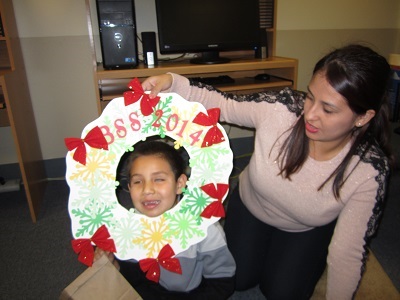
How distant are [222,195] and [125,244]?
1.04ft

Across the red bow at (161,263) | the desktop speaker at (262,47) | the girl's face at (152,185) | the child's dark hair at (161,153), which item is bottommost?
the red bow at (161,263)

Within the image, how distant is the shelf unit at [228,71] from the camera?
185cm

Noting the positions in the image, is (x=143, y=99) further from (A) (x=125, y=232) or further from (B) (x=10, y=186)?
(B) (x=10, y=186)

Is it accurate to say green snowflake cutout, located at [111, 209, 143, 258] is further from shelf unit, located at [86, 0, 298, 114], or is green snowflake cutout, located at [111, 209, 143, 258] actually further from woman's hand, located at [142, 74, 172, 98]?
shelf unit, located at [86, 0, 298, 114]

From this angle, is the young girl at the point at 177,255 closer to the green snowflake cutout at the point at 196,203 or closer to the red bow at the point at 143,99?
the green snowflake cutout at the point at 196,203

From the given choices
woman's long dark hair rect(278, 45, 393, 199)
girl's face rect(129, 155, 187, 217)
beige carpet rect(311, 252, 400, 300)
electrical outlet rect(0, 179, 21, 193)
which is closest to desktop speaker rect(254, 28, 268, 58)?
woman's long dark hair rect(278, 45, 393, 199)

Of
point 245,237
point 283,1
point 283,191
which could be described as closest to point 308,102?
point 283,191

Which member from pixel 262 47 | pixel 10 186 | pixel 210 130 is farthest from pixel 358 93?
pixel 10 186

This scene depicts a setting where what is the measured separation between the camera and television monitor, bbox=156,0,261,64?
208cm

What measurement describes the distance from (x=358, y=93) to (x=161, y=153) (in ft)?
1.94

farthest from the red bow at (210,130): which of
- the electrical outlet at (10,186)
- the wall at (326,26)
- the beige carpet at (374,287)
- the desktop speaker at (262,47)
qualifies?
the wall at (326,26)

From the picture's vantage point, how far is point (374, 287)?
1397 mm

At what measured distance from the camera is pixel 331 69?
0.89m

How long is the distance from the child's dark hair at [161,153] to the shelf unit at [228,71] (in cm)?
94
